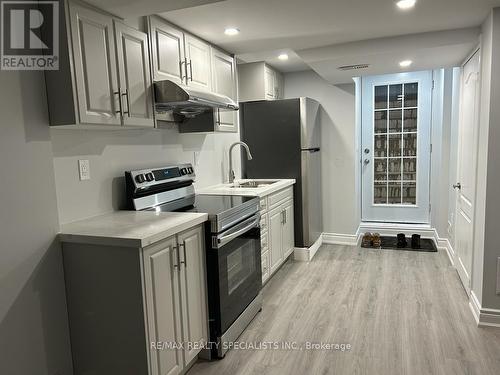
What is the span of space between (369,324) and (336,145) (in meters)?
2.49

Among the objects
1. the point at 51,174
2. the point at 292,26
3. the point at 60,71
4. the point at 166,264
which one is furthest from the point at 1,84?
the point at 292,26

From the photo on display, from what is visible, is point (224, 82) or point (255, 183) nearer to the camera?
point (224, 82)

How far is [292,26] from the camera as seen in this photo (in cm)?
268

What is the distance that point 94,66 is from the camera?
1.84m

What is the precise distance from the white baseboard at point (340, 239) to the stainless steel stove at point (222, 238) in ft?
7.01

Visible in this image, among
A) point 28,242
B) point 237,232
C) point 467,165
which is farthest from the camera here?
point 467,165

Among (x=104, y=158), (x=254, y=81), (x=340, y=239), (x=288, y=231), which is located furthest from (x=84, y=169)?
(x=340, y=239)

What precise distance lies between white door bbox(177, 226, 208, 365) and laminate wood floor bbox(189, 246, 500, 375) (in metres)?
0.23

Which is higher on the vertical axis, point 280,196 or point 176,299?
point 280,196

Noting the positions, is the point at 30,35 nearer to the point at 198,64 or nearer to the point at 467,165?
the point at 198,64

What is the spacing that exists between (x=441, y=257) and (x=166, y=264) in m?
3.45

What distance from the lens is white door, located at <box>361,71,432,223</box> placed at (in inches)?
190

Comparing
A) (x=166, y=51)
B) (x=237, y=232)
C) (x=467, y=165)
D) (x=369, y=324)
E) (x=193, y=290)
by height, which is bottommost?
(x=369, y=324)

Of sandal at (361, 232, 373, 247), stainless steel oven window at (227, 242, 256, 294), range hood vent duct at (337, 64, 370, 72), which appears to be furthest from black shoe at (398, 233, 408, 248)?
stainless steel oven window at (227, 242, 256, 294)
